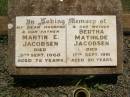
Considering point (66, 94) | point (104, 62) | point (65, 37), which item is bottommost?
point (66, 94)

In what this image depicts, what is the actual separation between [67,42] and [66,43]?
0.02m

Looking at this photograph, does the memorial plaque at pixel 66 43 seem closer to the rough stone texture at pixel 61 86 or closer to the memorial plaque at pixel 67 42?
the memorial plaque at pixel 67 42

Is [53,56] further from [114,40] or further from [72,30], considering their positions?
[114,40]

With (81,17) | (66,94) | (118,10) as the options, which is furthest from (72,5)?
(66,94)

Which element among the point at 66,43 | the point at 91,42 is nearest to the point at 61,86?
the point at 66,43

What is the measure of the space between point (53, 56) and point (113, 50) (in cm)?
66

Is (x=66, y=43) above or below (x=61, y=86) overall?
above

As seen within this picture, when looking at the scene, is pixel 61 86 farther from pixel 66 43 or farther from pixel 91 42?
pixel 91 42

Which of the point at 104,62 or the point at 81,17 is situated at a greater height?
the point at 81,17

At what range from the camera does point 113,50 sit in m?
4.40

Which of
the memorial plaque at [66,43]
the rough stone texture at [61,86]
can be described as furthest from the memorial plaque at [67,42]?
the rough stone texture at [61,86]

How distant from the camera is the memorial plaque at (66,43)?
14.4 ft

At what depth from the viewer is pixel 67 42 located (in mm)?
4398

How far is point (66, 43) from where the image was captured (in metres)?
4.40
